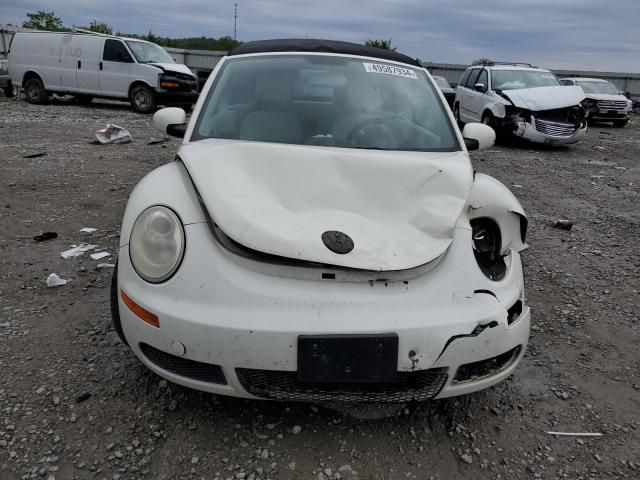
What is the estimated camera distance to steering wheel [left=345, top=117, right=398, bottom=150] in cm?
281

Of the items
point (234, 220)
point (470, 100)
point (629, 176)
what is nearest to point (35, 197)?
point (234, 220)

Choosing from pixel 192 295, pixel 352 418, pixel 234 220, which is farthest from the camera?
pixel 352 418

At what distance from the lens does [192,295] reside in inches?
73.9

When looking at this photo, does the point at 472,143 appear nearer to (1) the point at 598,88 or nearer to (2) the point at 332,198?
(2) the point at 332,198

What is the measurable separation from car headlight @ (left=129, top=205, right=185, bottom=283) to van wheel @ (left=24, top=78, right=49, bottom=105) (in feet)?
45.3

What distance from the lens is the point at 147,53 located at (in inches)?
527

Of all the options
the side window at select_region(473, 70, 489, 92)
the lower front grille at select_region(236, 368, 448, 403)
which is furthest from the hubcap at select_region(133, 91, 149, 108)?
the lower front grille at select_region(236, 368, 448, 403)

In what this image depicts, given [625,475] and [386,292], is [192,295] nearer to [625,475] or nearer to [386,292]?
[386,292]

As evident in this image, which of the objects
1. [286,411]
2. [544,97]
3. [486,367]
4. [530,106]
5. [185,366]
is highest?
[544,97]

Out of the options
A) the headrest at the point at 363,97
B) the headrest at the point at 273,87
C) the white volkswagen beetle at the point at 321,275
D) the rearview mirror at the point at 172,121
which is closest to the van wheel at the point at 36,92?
the rearview mirror at the point at 172,121

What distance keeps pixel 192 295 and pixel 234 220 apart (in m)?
0.33

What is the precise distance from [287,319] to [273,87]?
5.79 ft

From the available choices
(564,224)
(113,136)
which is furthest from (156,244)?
(113,136)

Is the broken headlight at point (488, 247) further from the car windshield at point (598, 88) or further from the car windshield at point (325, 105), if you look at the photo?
the car windshield at point (598, 88)
